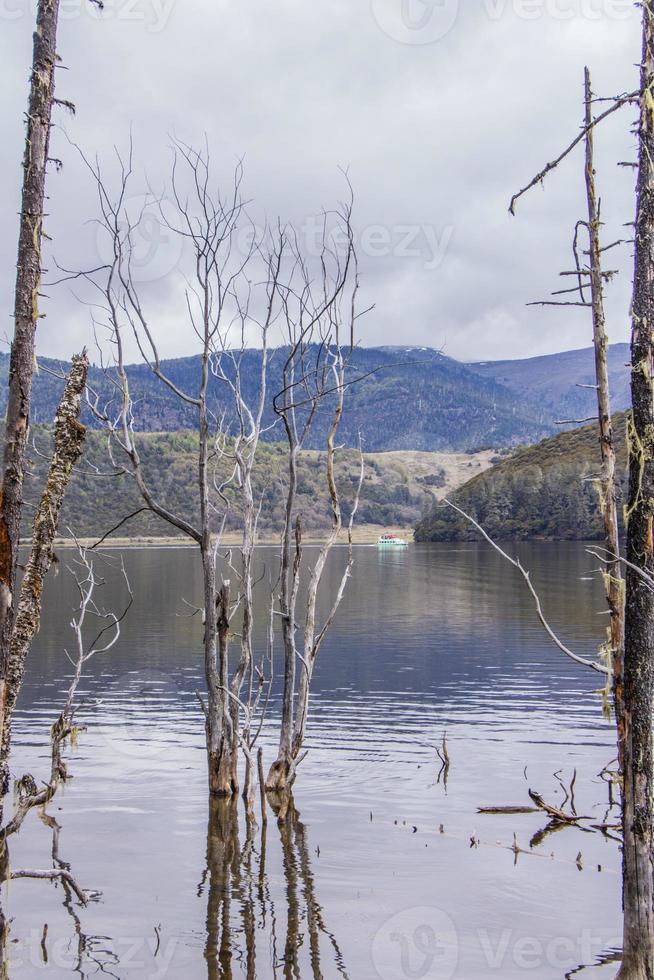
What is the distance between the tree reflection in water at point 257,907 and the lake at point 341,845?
4 centimetres

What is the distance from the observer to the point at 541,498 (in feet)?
474

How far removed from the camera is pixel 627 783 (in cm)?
719

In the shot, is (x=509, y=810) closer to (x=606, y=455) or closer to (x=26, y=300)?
(x=606, y=455)

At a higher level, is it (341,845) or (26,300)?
(26,300)

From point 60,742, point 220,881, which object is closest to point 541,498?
point 60,742

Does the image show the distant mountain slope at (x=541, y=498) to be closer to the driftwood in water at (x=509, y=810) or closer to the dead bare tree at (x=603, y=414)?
the driftwood in water at (x=509, y=810)

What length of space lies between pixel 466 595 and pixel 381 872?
2143 inches

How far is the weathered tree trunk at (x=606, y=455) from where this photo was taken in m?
7.38

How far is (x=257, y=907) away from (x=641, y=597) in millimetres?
7231

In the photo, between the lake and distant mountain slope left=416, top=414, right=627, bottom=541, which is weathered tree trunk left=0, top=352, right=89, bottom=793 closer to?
the lake

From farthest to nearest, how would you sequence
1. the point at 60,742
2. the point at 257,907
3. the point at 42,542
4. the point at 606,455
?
the point at 60,742, the point at 257,907, the point at 42,542, the point at 606,455

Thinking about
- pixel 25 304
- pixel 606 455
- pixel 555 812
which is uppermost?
pixel 25 304

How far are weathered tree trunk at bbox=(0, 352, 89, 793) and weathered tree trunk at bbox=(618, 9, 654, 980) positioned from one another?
5214 mm

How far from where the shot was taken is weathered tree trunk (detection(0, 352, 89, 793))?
26.1 ft
